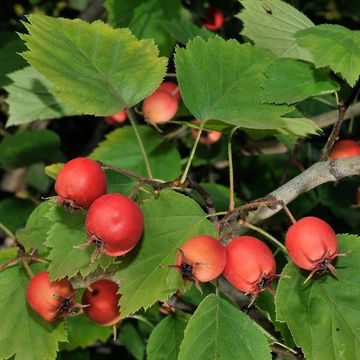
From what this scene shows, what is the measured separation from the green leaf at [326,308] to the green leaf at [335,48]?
33cm

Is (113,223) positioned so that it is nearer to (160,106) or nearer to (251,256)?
(251,256)

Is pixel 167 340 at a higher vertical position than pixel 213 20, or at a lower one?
lower

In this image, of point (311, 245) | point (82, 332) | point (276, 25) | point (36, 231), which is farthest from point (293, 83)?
point (82, 332)

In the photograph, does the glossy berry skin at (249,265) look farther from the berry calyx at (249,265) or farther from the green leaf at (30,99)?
the green leaf at (30,99)

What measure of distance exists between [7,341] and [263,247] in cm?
57

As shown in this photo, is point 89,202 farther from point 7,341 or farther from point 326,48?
point 326,48

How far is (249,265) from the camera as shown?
107 cm

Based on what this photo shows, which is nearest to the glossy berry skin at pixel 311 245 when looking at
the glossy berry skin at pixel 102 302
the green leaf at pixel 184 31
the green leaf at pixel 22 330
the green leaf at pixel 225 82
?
the green leaf at pixel 225 82

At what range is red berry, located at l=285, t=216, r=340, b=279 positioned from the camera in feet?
3.52

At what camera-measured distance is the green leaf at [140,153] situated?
1836mm

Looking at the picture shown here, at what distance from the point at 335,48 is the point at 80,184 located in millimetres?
588

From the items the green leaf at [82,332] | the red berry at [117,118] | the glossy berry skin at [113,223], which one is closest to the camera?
the glossy berry skin at [113,223]

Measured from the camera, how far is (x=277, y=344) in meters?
1.30

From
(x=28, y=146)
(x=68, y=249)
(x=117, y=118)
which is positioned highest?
(x=68, y=249)
